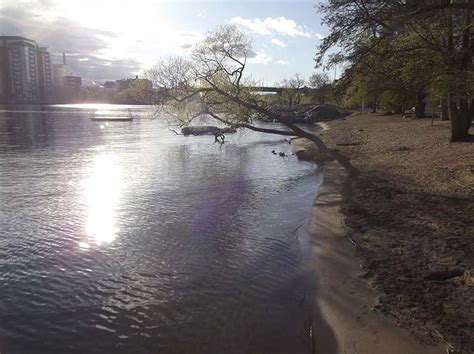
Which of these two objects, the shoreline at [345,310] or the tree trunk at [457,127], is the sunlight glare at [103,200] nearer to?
the shoreline at [345,310]

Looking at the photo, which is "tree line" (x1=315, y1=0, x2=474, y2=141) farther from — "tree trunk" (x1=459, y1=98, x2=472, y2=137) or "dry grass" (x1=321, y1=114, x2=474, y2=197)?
"tree trunk" (x1=459, y1=98, x2=472, y2=137)

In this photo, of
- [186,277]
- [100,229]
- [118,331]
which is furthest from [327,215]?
[118,331]

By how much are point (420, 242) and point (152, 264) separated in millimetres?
6941

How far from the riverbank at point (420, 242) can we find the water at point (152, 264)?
1650mm

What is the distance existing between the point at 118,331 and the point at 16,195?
45.2ft

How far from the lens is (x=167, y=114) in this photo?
105ft

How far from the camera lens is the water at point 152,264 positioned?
7.63 m

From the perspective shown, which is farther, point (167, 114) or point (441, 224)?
point (167, 114)

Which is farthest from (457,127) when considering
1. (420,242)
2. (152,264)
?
(152,264)

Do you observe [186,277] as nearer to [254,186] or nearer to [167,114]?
[254,186]

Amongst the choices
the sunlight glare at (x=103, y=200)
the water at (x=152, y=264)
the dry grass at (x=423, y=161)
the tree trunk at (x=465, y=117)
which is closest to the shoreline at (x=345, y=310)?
the water at (x=152, y=264)

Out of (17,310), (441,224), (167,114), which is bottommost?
(17,310)

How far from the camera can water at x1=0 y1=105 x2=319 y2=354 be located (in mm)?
7629

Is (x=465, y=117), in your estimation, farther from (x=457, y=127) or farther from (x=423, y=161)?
(x=423, y=161)
